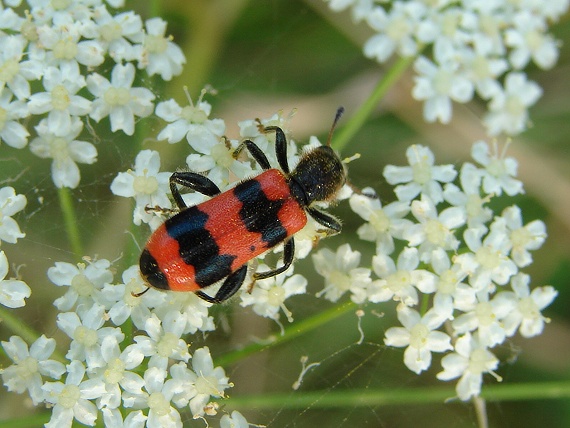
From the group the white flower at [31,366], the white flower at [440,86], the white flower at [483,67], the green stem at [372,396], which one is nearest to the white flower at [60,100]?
the white flower at [31,366]

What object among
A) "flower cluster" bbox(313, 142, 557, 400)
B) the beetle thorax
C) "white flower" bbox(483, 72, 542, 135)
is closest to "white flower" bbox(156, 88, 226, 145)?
the beetle thorax

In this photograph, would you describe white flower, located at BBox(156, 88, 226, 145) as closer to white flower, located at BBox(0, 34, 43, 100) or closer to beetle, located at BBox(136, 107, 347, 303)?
beetle, located at BBox(136, 107, 347, 303)

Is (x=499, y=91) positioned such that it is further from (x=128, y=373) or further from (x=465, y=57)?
(x=128, y=373)

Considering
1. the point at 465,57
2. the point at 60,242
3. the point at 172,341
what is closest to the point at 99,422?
the point at 172,341

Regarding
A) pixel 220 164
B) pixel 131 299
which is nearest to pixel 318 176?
pixel 220 164

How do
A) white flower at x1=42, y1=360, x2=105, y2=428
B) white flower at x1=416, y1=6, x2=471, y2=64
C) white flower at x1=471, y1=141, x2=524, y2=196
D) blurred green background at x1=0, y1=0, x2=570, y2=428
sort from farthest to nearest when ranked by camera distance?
white flower at x1=416, y1=6, x2=471, y2=64 → white flower at x1=471, y1=141, x2=524, y2=196 → blurred green background at x1=0, y1=0, x2=570, y2=428 → white flower at x1=42, y1=360, x2=105, y2=428

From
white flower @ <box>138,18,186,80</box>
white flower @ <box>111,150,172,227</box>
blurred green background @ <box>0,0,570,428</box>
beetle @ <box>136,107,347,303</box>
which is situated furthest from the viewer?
white flower @ <box>138,18,186,80</box>
